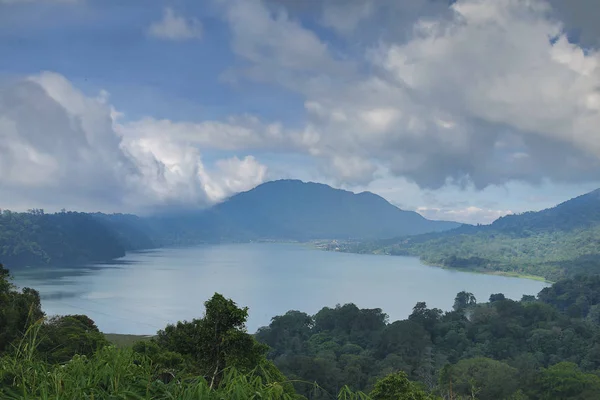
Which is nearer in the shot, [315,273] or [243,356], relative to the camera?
[243,356]

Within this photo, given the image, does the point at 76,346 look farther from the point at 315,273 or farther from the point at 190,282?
the point at 315,273

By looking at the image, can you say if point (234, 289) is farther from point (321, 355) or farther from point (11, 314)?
point (11, 314)

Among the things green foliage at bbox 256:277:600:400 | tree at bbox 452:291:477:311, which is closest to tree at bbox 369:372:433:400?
green foliage at bbox 256:277:600:400

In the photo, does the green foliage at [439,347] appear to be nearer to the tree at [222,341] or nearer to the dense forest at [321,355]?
the dense forest at [321,355]

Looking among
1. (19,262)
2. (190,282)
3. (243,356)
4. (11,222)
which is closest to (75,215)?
(11,222)

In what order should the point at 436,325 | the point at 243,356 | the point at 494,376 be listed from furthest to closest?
the point at 436,325 < the point at 494,376 < the point at 243,356

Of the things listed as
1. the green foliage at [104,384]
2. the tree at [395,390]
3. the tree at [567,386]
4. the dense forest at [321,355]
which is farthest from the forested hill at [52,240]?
the green foliage at [104,384]
